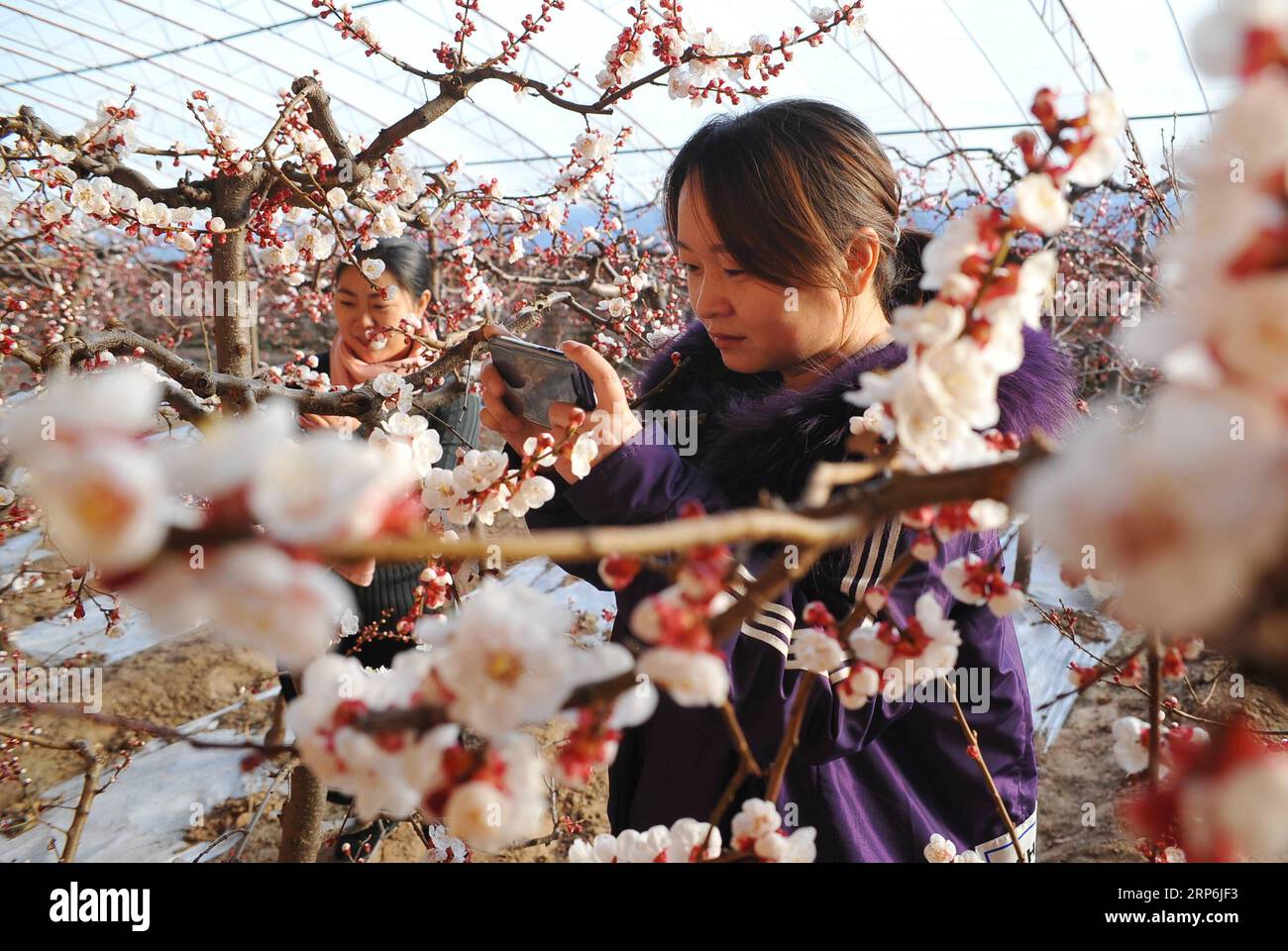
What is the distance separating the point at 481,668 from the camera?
368 millimetres

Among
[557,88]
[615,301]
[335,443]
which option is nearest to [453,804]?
[335,443]

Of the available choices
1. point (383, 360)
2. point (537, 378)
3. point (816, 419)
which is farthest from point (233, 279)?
point (816, 419)

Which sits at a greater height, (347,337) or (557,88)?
(557,88)

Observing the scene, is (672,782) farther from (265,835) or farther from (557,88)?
(265,835)

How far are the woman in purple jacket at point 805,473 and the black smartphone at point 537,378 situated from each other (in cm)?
3

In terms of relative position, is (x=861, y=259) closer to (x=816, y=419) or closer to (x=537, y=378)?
(x=816, y=419)

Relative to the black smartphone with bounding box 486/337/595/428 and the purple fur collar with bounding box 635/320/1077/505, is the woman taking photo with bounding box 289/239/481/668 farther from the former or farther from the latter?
the purple fur collar with bounding box 635/320/1077/505

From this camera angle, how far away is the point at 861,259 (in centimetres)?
122

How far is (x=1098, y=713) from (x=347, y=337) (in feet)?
10.9

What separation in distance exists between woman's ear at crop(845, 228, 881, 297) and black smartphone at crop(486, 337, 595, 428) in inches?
18.2

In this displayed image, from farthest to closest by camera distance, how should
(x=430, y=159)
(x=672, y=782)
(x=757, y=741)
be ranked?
(x=430, y=159), (x=672, y=782), (x=757, y=741)

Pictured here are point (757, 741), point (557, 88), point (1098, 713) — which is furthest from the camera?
point (1098, 713)

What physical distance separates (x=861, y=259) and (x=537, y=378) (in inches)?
22.2

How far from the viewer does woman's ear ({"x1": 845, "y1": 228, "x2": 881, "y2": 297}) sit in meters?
1.20
